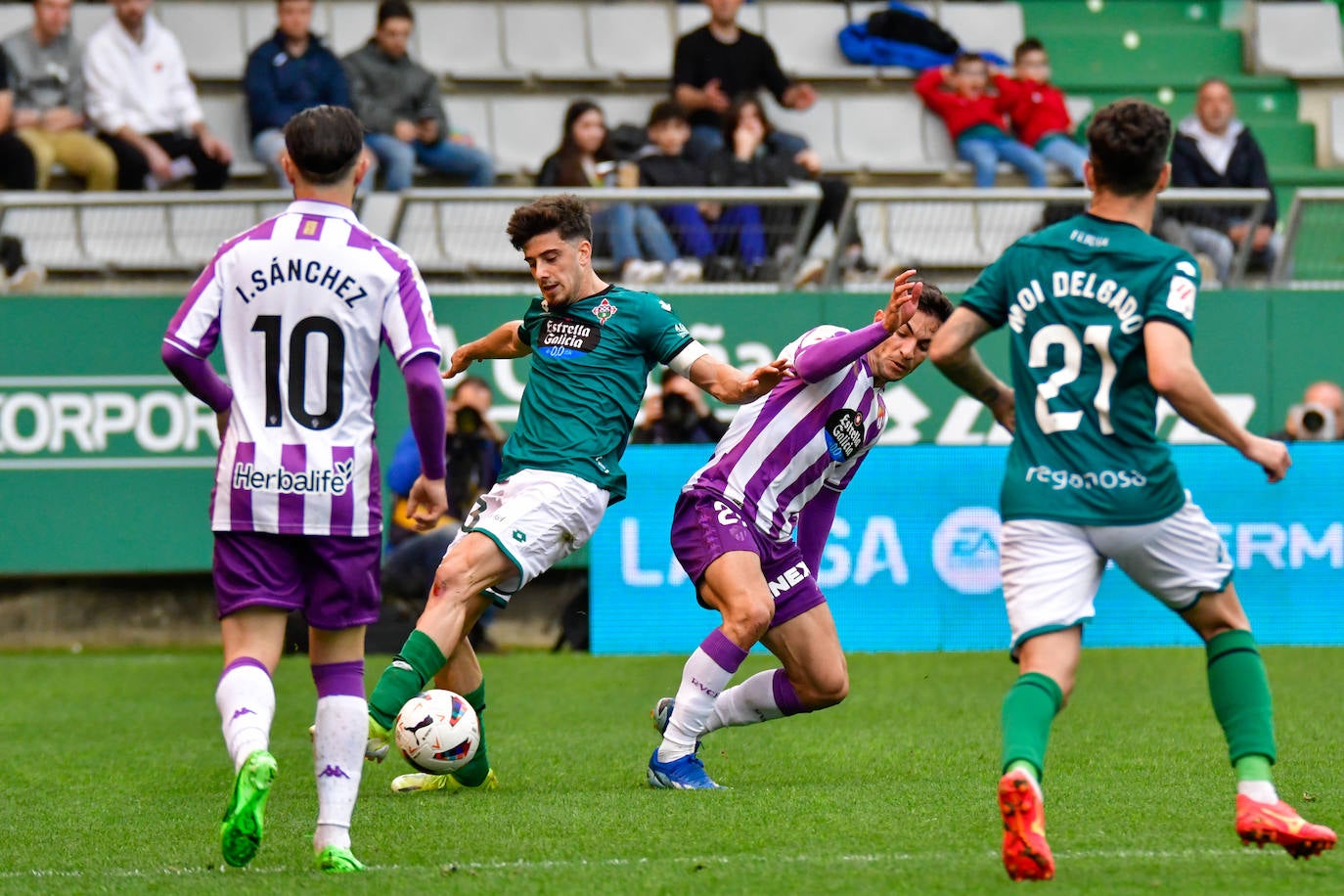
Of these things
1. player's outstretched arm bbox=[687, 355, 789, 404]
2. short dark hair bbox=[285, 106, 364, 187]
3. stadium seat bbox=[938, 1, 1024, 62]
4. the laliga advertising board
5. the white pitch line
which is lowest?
the laliga advertising board

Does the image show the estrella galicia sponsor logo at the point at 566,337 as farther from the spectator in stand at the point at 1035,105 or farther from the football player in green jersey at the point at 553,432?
the spectator in stand at the point at 1035,105

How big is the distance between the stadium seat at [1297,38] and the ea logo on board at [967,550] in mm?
7470

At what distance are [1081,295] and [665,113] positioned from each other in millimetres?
9446

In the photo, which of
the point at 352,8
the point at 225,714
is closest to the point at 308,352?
the point at 225,714

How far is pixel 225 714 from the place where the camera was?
15.9 feet

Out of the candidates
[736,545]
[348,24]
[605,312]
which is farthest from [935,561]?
[348,24]

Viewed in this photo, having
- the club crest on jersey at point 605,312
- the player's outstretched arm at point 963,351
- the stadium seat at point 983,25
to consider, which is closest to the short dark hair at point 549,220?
the club crest on jersey at point 605,312

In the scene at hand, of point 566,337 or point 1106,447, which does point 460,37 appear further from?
point 1106,447

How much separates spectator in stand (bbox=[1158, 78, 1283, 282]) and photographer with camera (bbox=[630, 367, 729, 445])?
383 cm

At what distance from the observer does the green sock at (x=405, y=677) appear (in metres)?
6.01

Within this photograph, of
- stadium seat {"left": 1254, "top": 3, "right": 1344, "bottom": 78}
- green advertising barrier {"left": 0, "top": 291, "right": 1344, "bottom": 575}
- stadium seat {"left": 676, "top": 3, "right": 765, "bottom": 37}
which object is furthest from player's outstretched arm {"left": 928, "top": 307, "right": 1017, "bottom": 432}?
stadium seat {"left": 1254, "top": 3, "right": 1344, "bottom": 78}

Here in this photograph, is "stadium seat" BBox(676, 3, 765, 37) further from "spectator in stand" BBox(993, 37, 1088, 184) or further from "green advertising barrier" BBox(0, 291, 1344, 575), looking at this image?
"green advertising barrier" BBox(0, 291, 1344, 575)

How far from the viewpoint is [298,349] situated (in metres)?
4.90

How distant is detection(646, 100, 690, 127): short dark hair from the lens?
45.4 ft
